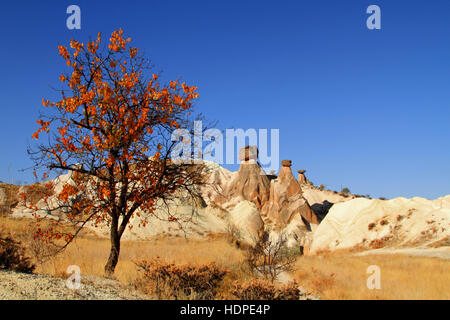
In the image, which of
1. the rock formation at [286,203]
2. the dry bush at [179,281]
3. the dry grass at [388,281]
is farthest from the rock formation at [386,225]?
the rock formation at [286,203]

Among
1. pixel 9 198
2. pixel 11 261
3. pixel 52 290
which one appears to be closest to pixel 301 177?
pixel 9 198

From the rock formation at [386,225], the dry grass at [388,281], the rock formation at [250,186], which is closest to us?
the dry grass at [388,281]

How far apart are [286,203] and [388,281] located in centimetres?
3533

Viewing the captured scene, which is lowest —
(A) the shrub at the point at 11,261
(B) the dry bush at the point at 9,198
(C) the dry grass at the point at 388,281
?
(C) the dry grass at the point at 388,281

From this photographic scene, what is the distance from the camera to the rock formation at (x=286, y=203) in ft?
141

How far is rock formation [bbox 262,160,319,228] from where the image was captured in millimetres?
43000

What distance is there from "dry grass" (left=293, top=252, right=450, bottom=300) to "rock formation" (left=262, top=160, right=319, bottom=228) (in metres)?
28.9

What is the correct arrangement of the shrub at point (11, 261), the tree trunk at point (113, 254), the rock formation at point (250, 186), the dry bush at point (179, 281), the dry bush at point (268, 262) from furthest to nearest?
the rock formation at point (250, 186) < the dry bush at point (268, 262) < the tree trunk at point (113, 254) < the shrub at point (11, 261) < the dry bush at point (179, 281)

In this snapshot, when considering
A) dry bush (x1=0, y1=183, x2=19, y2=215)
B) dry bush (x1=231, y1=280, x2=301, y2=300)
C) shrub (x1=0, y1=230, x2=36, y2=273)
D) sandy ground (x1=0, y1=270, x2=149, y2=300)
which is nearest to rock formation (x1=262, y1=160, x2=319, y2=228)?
dry bush (x1=0, y1=183, x2=19, y2=215)

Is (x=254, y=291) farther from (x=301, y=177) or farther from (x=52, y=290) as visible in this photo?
(x=301, y=177)

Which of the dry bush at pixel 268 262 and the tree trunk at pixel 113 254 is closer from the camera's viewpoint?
the tree trunk at pixel 113 254

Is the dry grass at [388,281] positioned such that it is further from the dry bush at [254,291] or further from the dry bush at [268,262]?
the dry bush at [254,291]

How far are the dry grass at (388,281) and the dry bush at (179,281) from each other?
2.68 m
